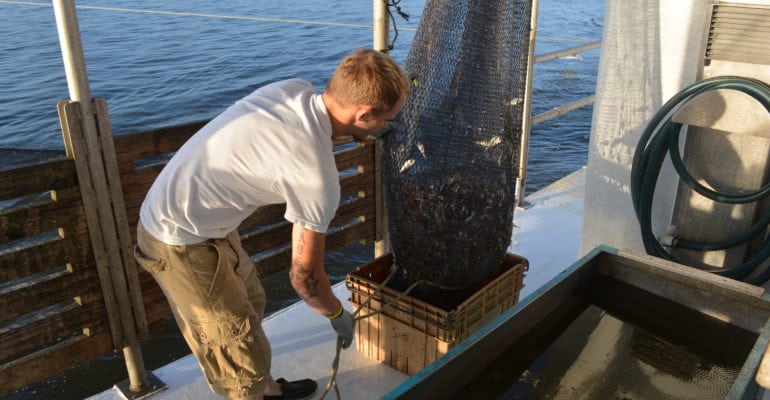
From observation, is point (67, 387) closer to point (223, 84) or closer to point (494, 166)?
point (494, 166)

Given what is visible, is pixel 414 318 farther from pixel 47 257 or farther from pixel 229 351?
pixel 47 257

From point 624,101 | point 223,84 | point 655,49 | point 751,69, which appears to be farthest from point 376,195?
point 223,84

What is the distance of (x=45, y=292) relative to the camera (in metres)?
2.15

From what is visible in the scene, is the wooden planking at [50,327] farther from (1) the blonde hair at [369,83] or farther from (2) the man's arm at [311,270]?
(1) the blonde hair at [369,83]

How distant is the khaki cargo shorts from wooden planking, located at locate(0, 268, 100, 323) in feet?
1.34

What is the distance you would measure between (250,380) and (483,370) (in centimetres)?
77

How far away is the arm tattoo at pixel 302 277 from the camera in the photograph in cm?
175

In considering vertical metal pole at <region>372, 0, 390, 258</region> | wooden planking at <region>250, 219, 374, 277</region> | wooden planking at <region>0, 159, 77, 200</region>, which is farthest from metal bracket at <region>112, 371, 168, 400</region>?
vertical metal pole at <region>372, 0, 390, 258</region>

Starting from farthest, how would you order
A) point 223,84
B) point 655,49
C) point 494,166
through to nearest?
point 223,84 → point 655,49 → point 494,166

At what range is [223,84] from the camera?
11250 mm

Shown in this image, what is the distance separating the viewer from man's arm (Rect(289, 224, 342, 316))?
169 cm

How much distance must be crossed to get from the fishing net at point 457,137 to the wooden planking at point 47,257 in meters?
1.20

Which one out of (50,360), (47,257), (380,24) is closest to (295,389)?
(50,360)

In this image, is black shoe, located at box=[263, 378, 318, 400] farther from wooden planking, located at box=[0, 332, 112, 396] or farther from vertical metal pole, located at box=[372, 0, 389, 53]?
vertical metal pole, located at box=[372, 0, 389, 53]
